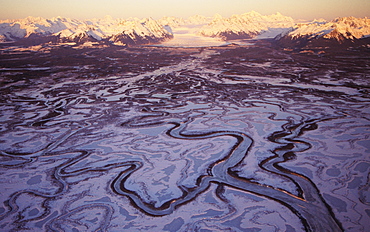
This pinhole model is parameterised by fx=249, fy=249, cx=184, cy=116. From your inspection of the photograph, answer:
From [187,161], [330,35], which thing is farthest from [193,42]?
[187,161]

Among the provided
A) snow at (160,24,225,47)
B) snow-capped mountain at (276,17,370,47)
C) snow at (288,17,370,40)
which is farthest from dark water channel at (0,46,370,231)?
snow at (160,24,225,47)

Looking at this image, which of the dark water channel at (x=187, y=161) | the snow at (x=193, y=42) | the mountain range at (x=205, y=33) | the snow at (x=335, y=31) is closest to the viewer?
the dark water channel at (x=187, y=161)

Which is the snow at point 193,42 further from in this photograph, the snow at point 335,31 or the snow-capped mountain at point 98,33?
the snow at point 335,31

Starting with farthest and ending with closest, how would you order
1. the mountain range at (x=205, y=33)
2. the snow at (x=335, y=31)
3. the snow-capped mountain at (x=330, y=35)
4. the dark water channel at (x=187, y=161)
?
the mountain range at (x=205, y=33) → the snow at (x=335, y=31) → the snow-capped mountain at (x=330, y=35) → the dark water channel at (x=187, y=161)

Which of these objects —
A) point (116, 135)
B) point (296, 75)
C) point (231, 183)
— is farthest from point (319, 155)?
point (296, 75)

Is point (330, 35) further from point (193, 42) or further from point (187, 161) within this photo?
point (187, 161)

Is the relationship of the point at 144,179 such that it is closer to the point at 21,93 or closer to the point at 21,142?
the point at 21,142

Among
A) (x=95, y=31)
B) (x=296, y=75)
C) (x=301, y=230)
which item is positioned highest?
(x=95, y=31)

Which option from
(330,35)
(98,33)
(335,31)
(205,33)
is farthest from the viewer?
(205,33)

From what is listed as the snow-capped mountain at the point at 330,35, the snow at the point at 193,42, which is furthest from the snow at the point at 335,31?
the snow at the point at 193,42
